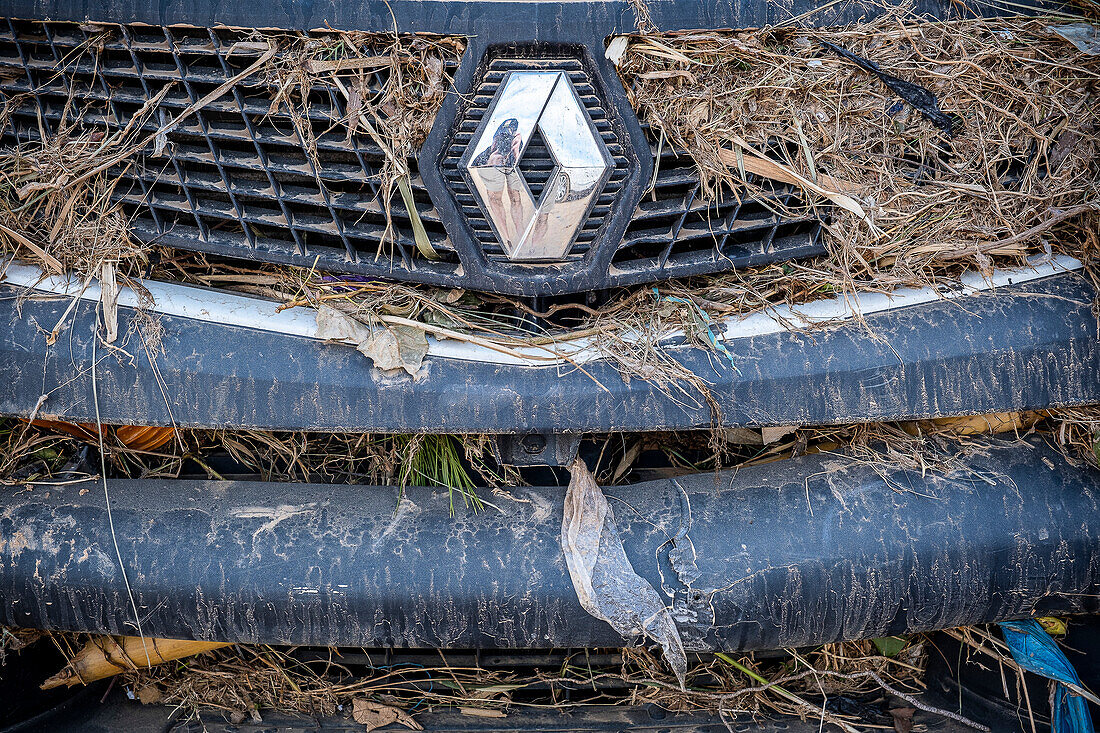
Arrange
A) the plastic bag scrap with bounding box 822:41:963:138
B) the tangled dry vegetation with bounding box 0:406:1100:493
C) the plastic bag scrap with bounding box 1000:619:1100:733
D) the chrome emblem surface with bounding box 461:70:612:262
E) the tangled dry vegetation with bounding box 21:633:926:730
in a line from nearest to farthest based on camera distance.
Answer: the chrome emblem surface with bounding box 461:70:612:262, the plastic bag scrap with bounding box 822:41:963:138, the tangled dry vegetation with bounding box 0:406:1100:493, the plastic bag scrap with bounding box 1000:619:1100:733, the tangled dry vegetation with bounding box 21:633:926:730

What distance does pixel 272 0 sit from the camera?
4.68 ft

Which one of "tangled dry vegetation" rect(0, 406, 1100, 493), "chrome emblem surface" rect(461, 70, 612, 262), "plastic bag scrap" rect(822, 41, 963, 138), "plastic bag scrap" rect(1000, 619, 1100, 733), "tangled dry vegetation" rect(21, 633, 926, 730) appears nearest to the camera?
"chrome emblem surface" rect(461, 70, 612, 262)

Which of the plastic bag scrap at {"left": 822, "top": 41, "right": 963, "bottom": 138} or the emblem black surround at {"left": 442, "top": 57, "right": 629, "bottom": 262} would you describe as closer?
the emblem black surround at {"left": 442, "top": 57, "right": 629, "bottom": 262}

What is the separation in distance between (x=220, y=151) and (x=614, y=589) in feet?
3.75

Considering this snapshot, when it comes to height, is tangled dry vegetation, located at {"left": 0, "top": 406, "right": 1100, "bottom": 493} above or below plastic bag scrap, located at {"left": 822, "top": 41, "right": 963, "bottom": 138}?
below

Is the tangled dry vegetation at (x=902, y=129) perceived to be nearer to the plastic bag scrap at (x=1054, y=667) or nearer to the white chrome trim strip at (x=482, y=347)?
the white chrome trim strip at (x=482, y=347)

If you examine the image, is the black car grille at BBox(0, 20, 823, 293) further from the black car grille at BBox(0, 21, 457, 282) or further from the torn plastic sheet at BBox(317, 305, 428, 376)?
the torn plastic sheet at BBox(317, 305, 428, 376)

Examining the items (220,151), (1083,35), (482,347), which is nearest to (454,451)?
(482,347)

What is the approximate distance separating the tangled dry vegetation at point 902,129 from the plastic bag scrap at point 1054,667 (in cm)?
84

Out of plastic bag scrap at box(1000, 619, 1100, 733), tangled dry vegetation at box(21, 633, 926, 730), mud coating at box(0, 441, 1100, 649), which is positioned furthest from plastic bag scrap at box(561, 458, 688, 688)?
plastic bag scrap at box(1000, 619, 1100, 733)

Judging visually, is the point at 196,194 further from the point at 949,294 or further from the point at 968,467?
the point at 968,467

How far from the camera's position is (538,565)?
1502mm

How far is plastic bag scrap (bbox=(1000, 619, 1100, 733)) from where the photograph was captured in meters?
1.74

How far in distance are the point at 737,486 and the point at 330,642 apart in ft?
2.83
